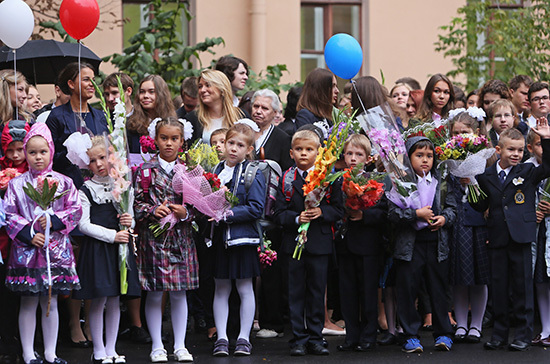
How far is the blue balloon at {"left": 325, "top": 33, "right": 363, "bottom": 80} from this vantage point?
8938 millimetres

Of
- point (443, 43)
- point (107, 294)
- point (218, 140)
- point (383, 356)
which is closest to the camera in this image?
point (107, 294)

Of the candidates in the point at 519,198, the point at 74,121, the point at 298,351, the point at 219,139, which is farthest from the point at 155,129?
the point at 519,198

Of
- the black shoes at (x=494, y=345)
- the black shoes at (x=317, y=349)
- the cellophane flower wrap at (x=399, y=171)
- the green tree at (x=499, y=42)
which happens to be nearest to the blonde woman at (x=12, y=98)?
the cellophane flower wrap at (x=399, y=171)

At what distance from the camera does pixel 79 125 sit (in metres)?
8.22

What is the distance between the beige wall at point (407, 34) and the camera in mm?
15359

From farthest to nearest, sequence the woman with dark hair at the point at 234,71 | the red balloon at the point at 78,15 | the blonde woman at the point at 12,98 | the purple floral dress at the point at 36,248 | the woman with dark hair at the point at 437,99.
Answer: the woman with dark hair at the point at 234,71, the woman with dark hair at the point at 437,99, the red balloon at the point at 78,15, the blonde woman at the point at 12,98, the purple floral dress at the point at 36,248

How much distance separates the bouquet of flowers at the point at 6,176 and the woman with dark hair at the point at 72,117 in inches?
27.2

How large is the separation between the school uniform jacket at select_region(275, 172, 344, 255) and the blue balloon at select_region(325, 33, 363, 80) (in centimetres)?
148

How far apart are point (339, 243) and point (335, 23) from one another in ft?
26.3

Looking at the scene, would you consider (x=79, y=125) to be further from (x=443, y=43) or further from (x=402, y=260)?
(x=443, y=43)

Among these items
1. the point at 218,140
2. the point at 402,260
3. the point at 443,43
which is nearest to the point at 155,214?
the point at 218,140

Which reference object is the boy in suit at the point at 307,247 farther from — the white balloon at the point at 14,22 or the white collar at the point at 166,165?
the white balloon at the point at 14,22

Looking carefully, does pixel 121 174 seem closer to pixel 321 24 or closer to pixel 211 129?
pixel 211 129

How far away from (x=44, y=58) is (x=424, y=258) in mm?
4590
